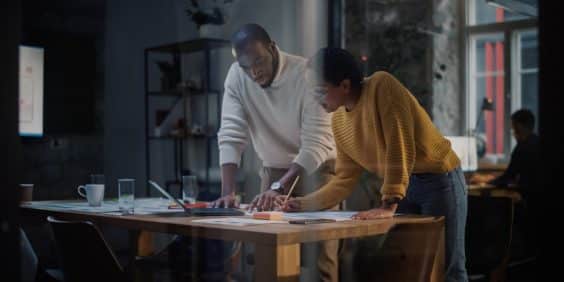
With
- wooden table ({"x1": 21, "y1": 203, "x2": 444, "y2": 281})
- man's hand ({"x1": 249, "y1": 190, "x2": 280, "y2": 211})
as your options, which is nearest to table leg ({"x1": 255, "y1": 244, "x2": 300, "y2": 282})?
wooden table ({"x1": 21, "y1": 203, "x2": 444, "y2": 281})

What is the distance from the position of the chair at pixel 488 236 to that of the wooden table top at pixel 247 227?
16 cm

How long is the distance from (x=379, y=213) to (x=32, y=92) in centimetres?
120

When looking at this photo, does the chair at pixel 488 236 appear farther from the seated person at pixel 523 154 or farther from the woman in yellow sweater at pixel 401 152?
the seated person at pixel 523 154

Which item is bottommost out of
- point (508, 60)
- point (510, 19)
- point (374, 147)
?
point (374, 147)

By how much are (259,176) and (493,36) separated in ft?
4.79

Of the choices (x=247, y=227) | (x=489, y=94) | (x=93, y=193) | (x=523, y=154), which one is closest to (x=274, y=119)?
(x=93, y=193)

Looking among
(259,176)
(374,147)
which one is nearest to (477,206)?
(374,147)

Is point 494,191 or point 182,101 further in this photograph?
point 182,101

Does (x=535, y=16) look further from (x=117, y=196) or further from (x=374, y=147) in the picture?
(x=117, y=196)

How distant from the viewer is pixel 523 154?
5.30 feet

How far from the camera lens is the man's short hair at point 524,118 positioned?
1.53 meters

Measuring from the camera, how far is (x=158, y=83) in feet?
8.61

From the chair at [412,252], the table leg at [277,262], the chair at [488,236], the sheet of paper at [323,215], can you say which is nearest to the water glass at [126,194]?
the sheet of paper at [323,215]

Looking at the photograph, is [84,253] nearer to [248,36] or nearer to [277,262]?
[277,262]
